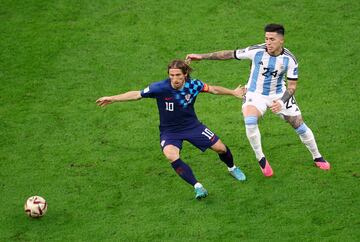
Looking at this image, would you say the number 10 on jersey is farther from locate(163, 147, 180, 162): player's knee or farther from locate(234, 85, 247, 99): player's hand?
locate(234, 85, 247, 99): player's hand

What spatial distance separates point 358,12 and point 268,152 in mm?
5771

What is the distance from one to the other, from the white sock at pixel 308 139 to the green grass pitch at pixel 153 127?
0.86 feet

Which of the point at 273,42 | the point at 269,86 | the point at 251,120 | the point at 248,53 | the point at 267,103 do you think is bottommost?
the point at 251,120

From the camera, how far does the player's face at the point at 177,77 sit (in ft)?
36.4

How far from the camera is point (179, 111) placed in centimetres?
1145

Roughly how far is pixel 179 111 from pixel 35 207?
Answer: 2.51m

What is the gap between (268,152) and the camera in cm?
1283

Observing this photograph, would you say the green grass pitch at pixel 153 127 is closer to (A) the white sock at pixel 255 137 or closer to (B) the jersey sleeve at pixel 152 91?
(A) the white sock at pixel 255 137

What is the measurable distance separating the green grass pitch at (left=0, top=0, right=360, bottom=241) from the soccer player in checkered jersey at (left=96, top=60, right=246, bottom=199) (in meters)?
0.53

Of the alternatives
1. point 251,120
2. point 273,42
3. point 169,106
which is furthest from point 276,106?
point 169,106

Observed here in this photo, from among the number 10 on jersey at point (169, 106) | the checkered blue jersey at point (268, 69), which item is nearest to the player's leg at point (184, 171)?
the number 10 on jersey at point (169, 106)

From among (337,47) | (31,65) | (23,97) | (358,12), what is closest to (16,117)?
(23,97)

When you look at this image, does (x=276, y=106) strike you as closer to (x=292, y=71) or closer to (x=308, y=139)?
(x=292, y=71)

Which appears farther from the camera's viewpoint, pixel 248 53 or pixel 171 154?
pixel 248 53
